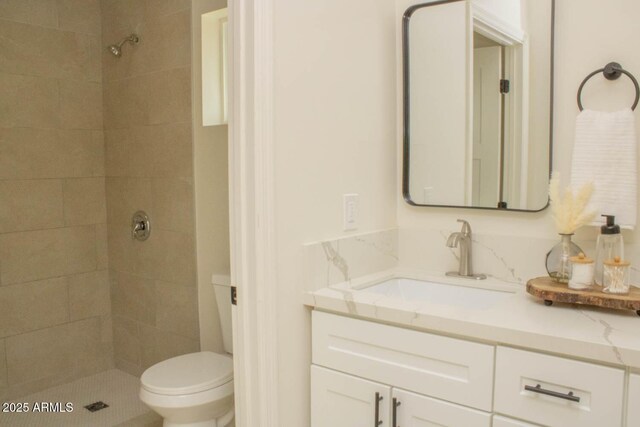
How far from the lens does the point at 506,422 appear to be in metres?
1.32

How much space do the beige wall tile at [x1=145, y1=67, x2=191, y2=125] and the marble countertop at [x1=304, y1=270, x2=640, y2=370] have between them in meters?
1.37

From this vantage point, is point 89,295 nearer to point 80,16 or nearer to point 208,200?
point 208,200

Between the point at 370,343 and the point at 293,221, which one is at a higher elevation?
the point at 293,221

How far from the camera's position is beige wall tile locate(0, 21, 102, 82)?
108 inches

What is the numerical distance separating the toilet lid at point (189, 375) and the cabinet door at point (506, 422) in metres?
1.16

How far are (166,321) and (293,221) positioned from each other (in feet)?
4.91

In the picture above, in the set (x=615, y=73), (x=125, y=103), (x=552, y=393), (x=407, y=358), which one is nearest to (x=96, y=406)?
(x=125, y=103)

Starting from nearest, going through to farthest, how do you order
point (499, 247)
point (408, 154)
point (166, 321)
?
point (499, 247) → point (408, 154) → point (166, 321)

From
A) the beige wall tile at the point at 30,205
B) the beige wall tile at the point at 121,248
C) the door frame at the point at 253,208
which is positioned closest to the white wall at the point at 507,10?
the door frame at the point at 253,208

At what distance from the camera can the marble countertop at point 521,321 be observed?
120 cm

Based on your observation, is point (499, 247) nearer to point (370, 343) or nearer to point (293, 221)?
point (370, 343)

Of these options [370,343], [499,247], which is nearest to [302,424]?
[370,343]

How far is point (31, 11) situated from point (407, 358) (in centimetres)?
263

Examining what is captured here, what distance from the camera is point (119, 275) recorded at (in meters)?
3.12
